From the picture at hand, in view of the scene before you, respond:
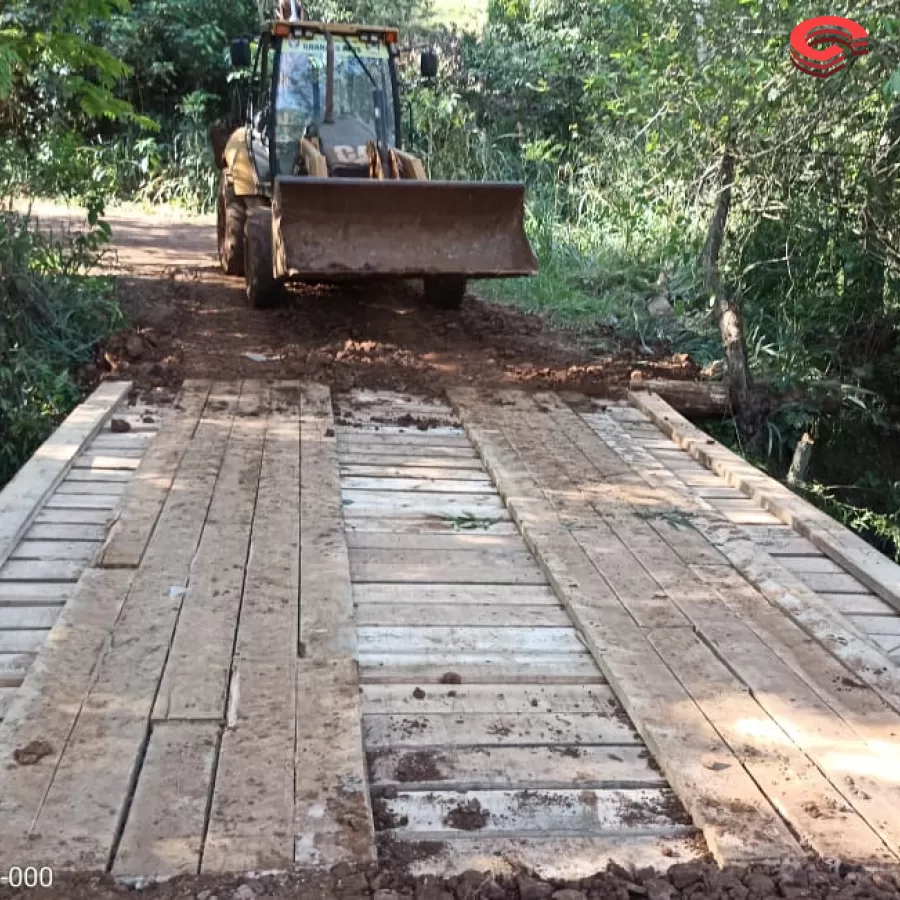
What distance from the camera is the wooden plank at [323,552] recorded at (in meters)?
2.94

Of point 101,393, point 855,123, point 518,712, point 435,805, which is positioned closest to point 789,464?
point 855,123

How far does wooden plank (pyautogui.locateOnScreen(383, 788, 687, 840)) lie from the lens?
87.3 inches

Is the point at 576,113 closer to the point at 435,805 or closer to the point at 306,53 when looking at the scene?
the point at 306,53

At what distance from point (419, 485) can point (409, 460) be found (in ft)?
1.29

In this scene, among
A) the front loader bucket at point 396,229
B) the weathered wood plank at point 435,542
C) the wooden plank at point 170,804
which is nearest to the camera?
the wooden plank at point 170,804

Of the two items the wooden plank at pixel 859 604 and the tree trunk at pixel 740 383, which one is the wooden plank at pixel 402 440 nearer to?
the wooden plank at pixel 859 604

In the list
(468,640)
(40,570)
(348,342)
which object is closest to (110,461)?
(40,570)

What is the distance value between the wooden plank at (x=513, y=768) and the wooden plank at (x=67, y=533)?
5.65 feet

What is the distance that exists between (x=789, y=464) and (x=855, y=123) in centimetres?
237

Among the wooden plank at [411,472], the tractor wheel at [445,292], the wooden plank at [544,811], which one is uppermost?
the tractor wheel at [445,292]

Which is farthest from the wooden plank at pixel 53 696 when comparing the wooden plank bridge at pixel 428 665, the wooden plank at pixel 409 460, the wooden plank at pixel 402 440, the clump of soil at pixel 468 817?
the wooden plank at pixel 402 440

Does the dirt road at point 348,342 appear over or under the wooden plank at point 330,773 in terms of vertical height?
over

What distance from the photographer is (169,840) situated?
6.68ft

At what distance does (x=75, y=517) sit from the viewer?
3912 millimetres
